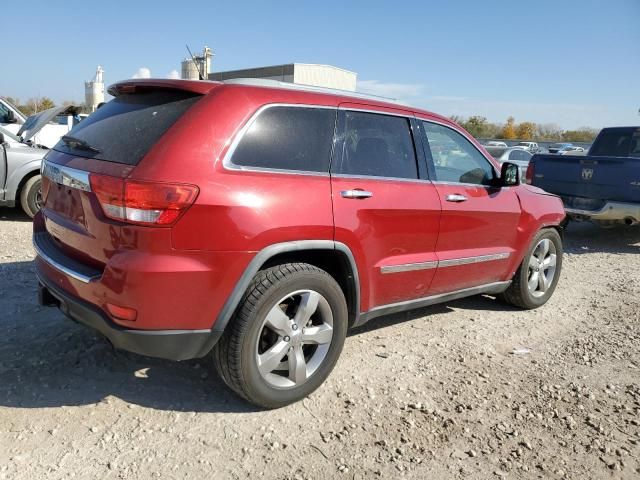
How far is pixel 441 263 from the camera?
3.77m

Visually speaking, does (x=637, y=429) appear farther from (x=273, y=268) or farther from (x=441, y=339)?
(x=273, y=268)

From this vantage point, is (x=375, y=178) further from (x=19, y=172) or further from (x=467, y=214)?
(x=19, y=172)

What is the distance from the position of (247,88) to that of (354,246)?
1.09 meters

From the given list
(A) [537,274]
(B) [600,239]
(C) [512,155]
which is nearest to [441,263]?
(A) [537,274]

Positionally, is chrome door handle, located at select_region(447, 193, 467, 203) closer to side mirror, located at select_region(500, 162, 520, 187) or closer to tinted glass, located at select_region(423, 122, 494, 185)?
tinted glass, located at select_region(423, 122, 494, 185)

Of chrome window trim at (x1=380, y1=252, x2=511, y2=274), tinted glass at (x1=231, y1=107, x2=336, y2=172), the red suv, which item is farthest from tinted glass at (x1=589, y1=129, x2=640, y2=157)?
tinted glass at (x1=231, y1=107, x2=336, y2=172)

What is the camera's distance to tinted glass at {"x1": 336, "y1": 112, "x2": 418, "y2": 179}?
10.7 feet

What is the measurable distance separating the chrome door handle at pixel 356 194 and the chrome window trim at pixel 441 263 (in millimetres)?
486

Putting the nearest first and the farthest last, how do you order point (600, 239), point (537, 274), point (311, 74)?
point (537, 274)
point (600, 239)
point (311, 74)

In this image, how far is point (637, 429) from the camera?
2.99 metres

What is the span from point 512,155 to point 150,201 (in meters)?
14.7

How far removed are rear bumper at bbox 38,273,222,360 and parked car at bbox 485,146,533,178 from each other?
1171 centimetres

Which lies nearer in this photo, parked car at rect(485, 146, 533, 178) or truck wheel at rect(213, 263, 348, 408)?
truck wheel at rect(213, 263, 348, 408)

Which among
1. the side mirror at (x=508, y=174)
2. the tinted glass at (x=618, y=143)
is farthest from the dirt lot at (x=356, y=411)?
the tinted glass at (x=618, y=143)
